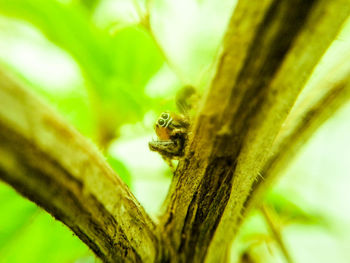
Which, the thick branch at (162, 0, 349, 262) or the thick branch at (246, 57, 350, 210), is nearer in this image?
the thick branch at (162, 0, 349, 262)

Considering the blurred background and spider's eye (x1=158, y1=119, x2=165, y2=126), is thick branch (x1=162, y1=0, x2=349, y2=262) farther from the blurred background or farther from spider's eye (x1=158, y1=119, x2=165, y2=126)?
the blurred background

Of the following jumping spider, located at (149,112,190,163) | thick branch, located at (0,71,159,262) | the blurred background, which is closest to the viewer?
thick branch, located at (0,71,159,262)

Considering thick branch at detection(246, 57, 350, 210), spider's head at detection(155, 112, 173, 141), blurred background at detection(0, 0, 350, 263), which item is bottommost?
thick branch at detection(246, 57, 350, 210)

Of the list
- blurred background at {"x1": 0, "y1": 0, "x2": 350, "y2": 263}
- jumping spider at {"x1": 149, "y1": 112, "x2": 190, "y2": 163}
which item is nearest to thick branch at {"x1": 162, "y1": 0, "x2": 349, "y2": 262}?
jumping spider at {"x1": 149, "y1": 112, "x2": 190, "y2": 163}

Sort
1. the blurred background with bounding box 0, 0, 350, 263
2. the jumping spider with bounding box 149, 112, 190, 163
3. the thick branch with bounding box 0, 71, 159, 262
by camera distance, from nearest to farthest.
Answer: the thick branch with bounding box 0, 71, 159, 262, the jumping spider with bounding box 149, 112, 190, 163, the blurred background with bounding box 0, 0, 350, 263

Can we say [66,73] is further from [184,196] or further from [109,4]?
[184,196]

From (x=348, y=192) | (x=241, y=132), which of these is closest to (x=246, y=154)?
(x=241, y=132)

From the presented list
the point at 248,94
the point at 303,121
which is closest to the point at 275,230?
the point at 303,121
